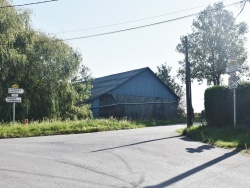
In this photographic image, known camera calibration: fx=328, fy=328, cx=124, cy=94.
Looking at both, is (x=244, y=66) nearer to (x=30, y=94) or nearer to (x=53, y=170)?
(x=30, y=94)

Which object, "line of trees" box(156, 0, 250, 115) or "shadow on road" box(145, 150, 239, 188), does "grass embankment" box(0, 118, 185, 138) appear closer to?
"shadow on road" box(145, 150, 239, 188)

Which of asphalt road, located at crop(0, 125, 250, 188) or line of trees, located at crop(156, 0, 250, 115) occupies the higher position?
line of trees, located at crop(156, 0, 250, 115)

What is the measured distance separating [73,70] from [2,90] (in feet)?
20.8

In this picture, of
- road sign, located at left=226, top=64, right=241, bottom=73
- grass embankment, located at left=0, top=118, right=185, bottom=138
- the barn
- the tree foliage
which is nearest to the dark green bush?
road sign, located at left=226, top=64, right=241, bottom=73

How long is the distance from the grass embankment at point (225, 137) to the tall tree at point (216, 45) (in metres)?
34.6

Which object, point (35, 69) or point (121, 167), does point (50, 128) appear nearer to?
point (35, 69)

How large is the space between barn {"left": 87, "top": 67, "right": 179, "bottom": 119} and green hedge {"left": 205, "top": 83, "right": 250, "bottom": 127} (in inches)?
679

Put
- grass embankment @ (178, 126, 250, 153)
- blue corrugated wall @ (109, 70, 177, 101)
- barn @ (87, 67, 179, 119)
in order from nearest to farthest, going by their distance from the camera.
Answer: grass embankment @ (178, 126, 250, 153)
barn @ (87, 67, 179, 119)
blue corrugated wall @ (109, 70, 177, 101)

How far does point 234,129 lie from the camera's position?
14.2 m

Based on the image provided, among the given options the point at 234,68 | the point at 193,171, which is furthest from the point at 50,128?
the point at 193,171

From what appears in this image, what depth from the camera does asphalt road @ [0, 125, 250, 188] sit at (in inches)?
245

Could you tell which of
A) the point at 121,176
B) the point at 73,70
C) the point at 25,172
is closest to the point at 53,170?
the point at 25,172

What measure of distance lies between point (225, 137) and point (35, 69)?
46.7 ft

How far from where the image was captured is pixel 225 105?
16.1 metres
